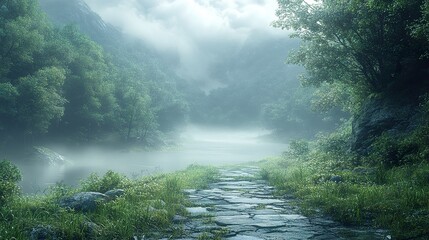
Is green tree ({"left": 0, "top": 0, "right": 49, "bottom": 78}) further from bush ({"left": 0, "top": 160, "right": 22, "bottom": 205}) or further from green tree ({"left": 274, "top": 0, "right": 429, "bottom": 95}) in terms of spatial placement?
bush ({"left": 0, "top": 160, "right": 22, "bottom": 205})

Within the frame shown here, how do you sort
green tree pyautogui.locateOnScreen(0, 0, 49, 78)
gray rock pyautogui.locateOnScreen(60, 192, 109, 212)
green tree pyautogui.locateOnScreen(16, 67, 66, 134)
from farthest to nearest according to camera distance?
green tree pyautogui.locateOnScreen(16, 67, 66, 134)
green tree pyautogui.locateOnScreen(0, 0, 49, 78)
gray rock pyautogui.locateOnScreen(60, 192, 109, 212)

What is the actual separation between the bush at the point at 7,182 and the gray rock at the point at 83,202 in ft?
4.37

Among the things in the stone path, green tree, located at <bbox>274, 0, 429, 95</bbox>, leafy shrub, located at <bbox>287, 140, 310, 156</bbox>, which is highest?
green tree, located at <bbox>274, 0, 429, 95</bbox>

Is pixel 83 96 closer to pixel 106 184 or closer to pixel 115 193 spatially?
pixel 106 184

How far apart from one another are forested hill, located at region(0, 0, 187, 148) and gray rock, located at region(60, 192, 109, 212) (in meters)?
28.9

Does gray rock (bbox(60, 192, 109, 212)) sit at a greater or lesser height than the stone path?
greater

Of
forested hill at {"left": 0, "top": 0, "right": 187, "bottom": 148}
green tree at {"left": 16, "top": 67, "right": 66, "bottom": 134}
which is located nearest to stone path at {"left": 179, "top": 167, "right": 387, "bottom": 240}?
forested hill at {"left": 0, "top": 0, "right": 187, "bottom": 148}

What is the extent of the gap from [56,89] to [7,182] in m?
35.8

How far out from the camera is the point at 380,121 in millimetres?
14055

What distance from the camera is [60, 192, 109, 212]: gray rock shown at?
22.1 feet

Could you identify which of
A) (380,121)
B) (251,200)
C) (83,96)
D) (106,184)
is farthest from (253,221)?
(83,96)

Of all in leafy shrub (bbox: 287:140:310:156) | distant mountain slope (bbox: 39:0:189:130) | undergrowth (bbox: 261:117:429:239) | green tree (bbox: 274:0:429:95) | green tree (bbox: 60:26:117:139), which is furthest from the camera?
distant mountain slope (bbox: 39:0:189:130)

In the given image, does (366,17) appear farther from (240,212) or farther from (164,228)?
(164,228)

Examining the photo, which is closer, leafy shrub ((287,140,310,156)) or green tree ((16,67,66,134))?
leafy shrub ((287,140,310,156))
